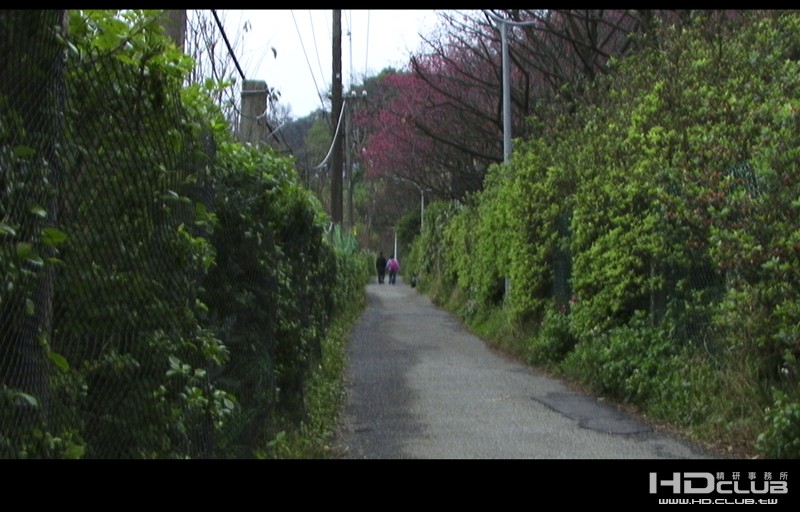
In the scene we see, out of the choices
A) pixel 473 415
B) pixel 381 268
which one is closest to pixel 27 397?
pixel 473 415

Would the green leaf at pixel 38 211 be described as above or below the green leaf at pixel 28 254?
above

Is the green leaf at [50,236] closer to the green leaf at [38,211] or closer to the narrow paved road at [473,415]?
the green leaf at [38,211]

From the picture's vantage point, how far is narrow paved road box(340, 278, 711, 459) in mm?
9289

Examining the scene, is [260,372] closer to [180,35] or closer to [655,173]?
[180,35]

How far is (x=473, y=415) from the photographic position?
11242 mm

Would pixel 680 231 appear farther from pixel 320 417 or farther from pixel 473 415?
pixel 320 417

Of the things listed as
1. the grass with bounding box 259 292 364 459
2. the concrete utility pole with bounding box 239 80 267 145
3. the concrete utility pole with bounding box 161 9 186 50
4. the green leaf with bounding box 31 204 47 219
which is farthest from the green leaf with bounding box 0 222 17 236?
the concrete utility pole with bounding box 239 80 267 145

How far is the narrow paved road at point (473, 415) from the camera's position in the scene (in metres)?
9.29

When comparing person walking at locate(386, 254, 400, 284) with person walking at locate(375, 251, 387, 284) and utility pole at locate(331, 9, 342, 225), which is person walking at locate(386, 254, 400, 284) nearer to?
person walking at locate(375, 251, 387, 284)

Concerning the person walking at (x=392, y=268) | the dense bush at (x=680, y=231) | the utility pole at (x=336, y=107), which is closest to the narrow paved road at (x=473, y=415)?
the dense bush at (x=680, y=231)

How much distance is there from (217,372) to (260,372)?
3.38 ft

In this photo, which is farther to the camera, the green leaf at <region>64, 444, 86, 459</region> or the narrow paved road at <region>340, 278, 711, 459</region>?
the narrow paved road at <region>340, 278, 711, 459</region>

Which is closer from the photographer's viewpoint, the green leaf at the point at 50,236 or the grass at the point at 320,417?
the green leaf at the point at 50,236

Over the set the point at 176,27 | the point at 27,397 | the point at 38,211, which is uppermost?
the point at 176,27
